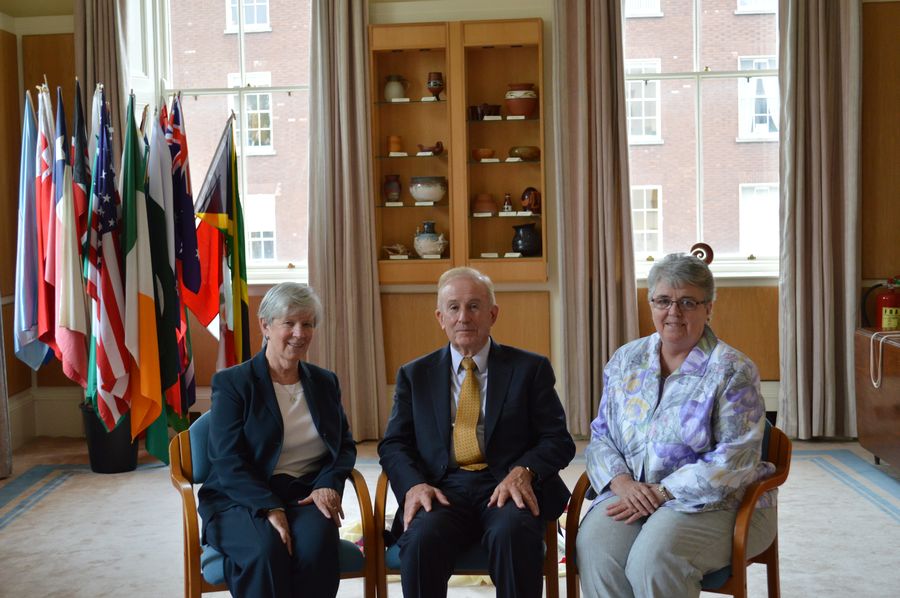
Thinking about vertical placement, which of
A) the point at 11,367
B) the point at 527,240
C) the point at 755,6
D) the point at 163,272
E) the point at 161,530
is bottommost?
the point at 161,530

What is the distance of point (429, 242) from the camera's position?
6098 mm

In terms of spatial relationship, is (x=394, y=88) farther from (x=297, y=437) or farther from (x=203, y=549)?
(x=203, y=549)

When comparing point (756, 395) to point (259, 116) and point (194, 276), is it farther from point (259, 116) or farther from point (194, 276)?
point (259, 116)

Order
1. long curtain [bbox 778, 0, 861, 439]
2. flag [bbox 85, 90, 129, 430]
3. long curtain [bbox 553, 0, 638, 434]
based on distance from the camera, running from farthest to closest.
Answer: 1. long curtain [bbox 553, 0, 638, 434]
2. long curtain [bbox 778, 0, 861, 439]
3. flag [bbox 85, 90, 129, 430]

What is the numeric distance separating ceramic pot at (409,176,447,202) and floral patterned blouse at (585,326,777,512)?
3187mm

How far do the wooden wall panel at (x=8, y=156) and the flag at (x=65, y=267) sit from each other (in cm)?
97

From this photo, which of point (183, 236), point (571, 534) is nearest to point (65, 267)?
point (183, 236)

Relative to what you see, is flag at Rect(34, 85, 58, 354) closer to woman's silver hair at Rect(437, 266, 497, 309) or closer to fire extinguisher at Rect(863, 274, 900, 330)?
woman's silver hair at Rect(437, 266, 497, 309)

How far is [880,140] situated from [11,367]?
5.39 meters

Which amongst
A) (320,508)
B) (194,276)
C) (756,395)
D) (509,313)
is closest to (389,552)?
(320,508)

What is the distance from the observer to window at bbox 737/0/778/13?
6207 millimetres

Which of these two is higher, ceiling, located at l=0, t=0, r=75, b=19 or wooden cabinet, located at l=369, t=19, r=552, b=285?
ceiling, located at l=0, t=0, r=75, b=19

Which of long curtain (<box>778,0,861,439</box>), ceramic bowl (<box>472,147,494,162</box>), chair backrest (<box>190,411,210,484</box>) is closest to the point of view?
chair backrest (<box>190,411,210,484</box>)

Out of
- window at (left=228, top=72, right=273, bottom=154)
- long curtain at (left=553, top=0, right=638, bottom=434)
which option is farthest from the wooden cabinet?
window at (left=228, top=72, right=273, bottom=154)
